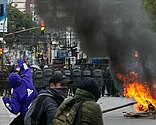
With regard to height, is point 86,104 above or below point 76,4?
below

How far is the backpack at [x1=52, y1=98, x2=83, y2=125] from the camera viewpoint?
4250 millimetres

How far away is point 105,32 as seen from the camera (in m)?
15.9

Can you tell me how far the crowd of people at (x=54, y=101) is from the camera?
4.23 m

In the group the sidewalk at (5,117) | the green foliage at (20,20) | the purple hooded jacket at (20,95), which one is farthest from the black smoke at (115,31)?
the green foliage at (20,20)

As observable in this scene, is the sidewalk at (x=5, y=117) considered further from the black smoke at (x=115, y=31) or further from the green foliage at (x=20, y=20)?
the green foliage at (x=20, y=20)

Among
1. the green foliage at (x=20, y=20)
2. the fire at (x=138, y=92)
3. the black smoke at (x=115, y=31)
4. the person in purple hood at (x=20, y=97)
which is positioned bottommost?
the fire at (x=138, y=92)

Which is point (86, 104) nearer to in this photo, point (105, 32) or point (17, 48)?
point (105, 32)

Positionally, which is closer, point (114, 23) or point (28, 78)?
point (28, 78)

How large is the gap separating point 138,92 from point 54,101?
942 cm

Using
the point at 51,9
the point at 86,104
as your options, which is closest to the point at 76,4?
the point at 51,9

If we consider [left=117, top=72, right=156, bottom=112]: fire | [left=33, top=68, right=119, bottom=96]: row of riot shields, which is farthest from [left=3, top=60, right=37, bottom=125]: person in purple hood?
[left=33, top=68, right=119, bottom=96]: row of riot shields

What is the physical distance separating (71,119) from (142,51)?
38.1 feet

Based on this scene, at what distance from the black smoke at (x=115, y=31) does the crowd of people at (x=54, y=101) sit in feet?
29.9

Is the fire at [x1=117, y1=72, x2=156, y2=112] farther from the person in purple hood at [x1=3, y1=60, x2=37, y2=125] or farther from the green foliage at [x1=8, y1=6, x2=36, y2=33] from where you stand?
the green foliage at [x1=8, y1=6, x2=36, y2=33]
